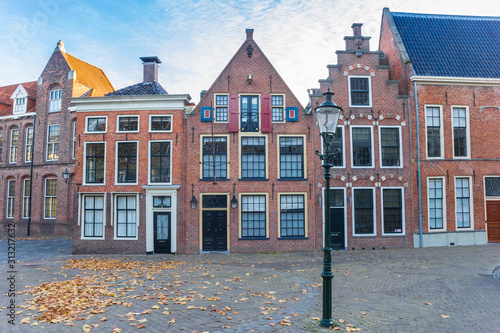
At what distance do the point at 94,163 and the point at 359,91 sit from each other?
1546cm

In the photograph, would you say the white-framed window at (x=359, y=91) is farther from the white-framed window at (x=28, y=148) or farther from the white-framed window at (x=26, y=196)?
the white-framed window at (x=26, y=196)

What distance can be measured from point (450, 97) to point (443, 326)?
16.7 meters

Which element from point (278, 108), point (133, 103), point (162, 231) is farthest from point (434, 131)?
point (133, 103)

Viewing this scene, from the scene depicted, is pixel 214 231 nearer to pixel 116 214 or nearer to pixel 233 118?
pixel 116 214

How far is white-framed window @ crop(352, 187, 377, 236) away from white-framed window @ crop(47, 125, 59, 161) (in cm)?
2550

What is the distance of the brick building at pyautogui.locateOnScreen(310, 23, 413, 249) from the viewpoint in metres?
19.5

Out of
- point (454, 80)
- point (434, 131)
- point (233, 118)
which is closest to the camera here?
point (233, 118)

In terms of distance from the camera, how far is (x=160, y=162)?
19.7 metres

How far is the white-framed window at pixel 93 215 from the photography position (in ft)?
64.9

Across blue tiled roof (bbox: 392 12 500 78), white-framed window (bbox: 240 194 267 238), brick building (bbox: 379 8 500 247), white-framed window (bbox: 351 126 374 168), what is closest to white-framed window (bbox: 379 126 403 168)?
white-framed window (bbox: 351 126 374 168)

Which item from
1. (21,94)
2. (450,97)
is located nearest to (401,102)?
(450,97)

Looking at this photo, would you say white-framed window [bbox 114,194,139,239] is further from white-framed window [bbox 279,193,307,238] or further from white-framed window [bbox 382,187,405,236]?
white-framed window [bbox 382,187,405,236]

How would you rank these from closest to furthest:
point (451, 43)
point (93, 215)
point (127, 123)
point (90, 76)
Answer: point (93, 215), point (127, 123), point (451, 43), point (90, 76)

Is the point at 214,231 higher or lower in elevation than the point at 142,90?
lower
